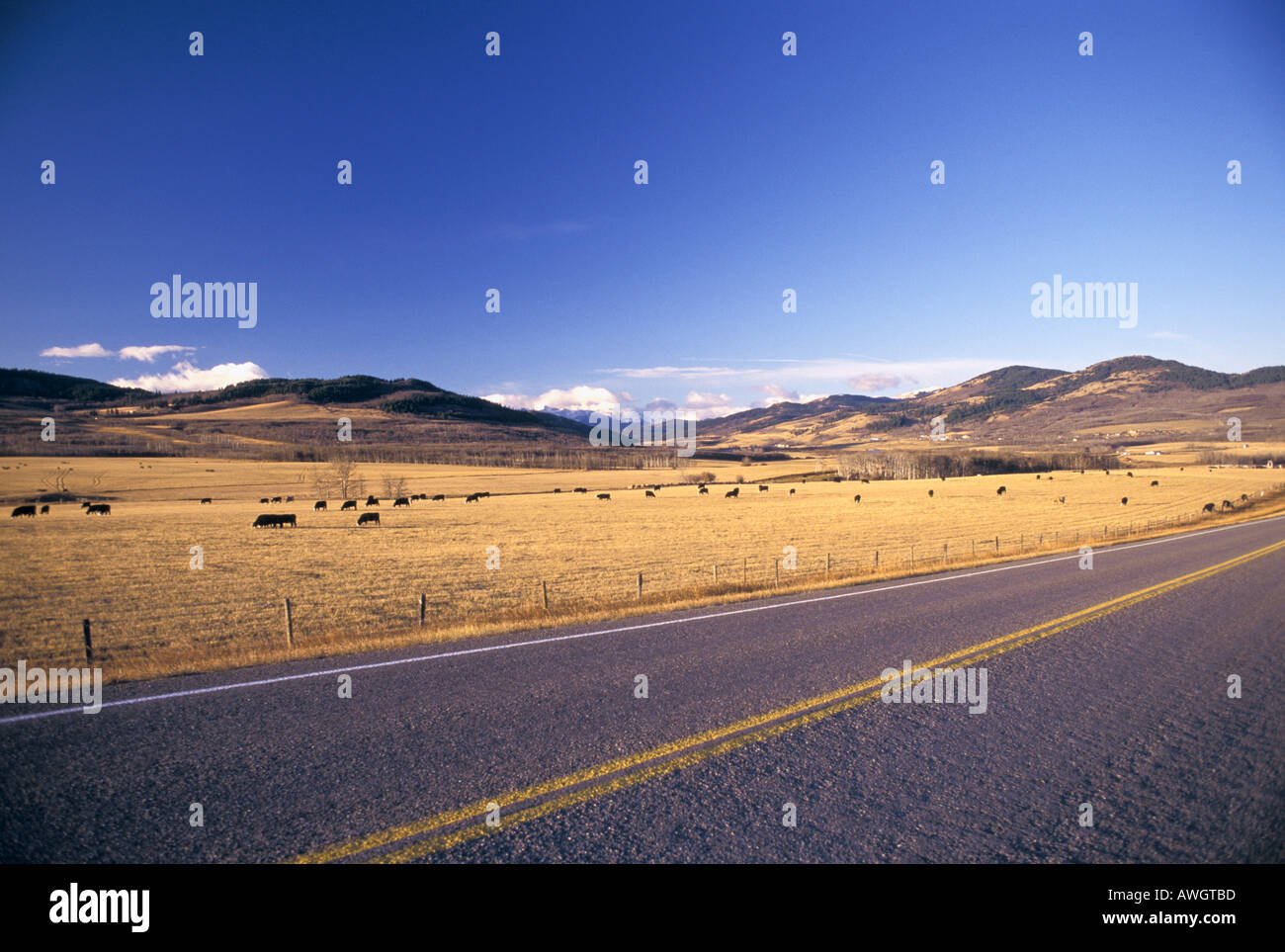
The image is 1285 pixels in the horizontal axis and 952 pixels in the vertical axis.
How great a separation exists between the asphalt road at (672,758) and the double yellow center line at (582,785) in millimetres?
24

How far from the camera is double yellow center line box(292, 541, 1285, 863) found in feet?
15.9

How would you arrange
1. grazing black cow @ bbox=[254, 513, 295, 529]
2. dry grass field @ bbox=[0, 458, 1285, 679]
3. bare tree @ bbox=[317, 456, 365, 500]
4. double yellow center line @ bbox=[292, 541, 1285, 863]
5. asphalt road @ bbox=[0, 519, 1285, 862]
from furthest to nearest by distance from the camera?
1. bare tree @ bbox=[317, 456, 365, 500]
2. grazing black cow @ bbox=[254, 513, 295, 529]
3. dry grass field @ bbox=[0, 458, 1285, 679]
4. asphalt road @ bbox=[0, 519, 1285, 862]
5. double yellow center line @ bbox=[292, 541, 1285, 863]

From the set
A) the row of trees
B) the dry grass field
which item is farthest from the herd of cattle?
the row of trees

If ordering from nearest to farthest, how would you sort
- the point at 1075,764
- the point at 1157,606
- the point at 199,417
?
the point at 1075,764 < the point at 1157,606 < the point at 199,417

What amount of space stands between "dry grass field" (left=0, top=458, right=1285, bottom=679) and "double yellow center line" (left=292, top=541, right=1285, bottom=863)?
6238mm

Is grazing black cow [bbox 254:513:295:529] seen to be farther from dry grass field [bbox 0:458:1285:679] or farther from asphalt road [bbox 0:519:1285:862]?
asphalt road [bbox 0:519:1285:862]

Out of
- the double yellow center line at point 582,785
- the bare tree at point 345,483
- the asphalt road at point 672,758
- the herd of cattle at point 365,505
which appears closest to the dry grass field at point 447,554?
the herd of cattle at point 365,505

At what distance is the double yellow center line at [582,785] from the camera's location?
4859mm

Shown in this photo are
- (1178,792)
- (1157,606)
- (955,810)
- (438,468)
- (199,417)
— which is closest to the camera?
(955,810)

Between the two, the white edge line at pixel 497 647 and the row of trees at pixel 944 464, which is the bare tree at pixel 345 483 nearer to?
the white edge line at pixel 497 647

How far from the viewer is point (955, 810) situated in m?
5.46
